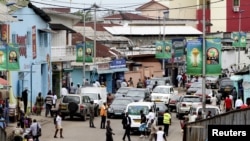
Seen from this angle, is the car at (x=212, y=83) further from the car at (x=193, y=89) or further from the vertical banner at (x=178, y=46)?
the car at (x=193, y=89)

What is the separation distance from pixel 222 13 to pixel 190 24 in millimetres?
4924

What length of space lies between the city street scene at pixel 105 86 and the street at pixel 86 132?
5cm

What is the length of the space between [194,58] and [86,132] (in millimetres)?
6990

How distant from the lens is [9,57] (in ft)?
124

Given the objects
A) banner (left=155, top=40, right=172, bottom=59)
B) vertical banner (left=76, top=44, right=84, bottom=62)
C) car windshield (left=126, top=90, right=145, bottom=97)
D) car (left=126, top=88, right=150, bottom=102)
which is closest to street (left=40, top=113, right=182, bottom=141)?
car (left=126, top=88, right=150, bottom=102)

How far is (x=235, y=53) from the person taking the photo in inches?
3622

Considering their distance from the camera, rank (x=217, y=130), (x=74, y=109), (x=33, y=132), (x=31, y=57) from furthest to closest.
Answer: (x=31, y=57) < (x=74, y=109) < (x=33, y=132) < (x=217, y=130)

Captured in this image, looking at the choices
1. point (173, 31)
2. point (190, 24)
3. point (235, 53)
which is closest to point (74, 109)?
point (235, 53)

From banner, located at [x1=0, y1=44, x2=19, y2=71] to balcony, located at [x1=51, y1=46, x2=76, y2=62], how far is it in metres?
19.8

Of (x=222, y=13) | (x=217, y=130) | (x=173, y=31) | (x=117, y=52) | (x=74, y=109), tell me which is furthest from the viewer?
(x=222, y=13)

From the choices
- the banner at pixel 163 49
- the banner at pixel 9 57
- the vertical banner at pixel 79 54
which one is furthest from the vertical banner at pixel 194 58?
the banner at pixel 163 49

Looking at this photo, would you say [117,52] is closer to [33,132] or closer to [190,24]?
[190,24]

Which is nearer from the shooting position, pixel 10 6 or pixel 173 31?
pixel 10 6

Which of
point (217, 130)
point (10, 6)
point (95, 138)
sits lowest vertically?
point (95, 138)
